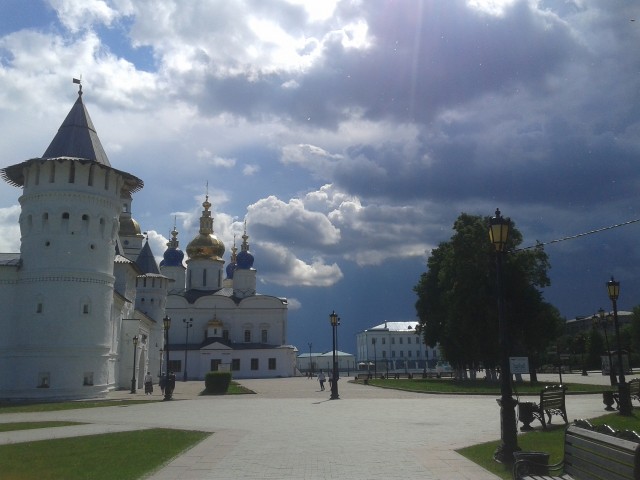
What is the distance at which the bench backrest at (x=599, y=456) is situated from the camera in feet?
16.2

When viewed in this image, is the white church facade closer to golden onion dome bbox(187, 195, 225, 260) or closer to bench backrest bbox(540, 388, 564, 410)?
bench backrest bbox(540, 388, 564, 410)

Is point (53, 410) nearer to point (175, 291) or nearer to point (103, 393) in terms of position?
point (103, 393)

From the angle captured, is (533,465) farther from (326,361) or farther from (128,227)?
(326,361)

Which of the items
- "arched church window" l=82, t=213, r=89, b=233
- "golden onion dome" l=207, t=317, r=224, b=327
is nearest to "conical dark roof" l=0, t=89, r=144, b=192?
"arched church window" l=82, t=213, r=89, b=233

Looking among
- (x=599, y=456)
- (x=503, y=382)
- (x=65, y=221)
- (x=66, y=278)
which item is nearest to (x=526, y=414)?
(x=503, y=382)

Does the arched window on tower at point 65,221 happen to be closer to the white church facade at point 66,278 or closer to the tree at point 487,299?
the white church facade at point 66,278

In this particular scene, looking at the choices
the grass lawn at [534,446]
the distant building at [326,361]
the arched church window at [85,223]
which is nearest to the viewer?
the grass lawn at [534,446]

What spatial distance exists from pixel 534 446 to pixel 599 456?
5.79 m

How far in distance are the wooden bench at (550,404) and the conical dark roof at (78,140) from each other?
29308 millimetres

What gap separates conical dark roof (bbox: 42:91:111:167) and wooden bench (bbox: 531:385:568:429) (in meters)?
29.3

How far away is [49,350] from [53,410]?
367 inches

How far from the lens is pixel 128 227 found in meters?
67.6

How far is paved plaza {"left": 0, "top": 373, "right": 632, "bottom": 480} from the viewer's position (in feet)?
29.8

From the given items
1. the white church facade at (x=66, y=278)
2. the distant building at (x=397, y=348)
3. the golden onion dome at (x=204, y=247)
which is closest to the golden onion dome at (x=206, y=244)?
the golden onion dome at (x=204, y=247)
